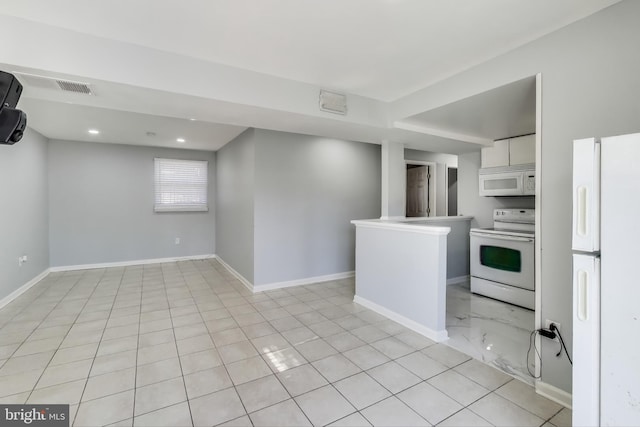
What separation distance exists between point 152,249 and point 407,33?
6.23m

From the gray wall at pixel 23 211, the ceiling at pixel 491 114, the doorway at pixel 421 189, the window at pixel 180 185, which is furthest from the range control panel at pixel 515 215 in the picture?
the gray wall at pixel 23 211

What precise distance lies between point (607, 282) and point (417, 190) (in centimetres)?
535

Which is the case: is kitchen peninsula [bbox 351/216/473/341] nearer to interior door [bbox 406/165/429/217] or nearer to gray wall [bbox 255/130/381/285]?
gray wall [bbox 255/130/381/285]

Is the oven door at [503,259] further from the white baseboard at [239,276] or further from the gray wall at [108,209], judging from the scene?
the gray wall at [108,209]

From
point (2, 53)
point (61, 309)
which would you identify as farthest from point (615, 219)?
point (61, 309)

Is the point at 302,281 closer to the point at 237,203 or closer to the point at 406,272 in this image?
the point at 237,203

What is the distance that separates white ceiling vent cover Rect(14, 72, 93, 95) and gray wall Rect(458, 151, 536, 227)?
516 centimetres

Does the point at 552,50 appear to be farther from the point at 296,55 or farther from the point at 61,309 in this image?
the point at 61,309

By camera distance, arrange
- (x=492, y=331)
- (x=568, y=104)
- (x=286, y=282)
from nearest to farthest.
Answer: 1. (x=568, y=104)
2. (x=492, y=331)
3. (x=286, y=282)

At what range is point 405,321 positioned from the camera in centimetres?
317

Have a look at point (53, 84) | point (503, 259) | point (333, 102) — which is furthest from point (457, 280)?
point (53, 84)

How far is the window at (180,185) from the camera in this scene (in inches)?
245

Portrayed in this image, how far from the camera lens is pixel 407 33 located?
2.14 meters

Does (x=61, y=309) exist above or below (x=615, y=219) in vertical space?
below
